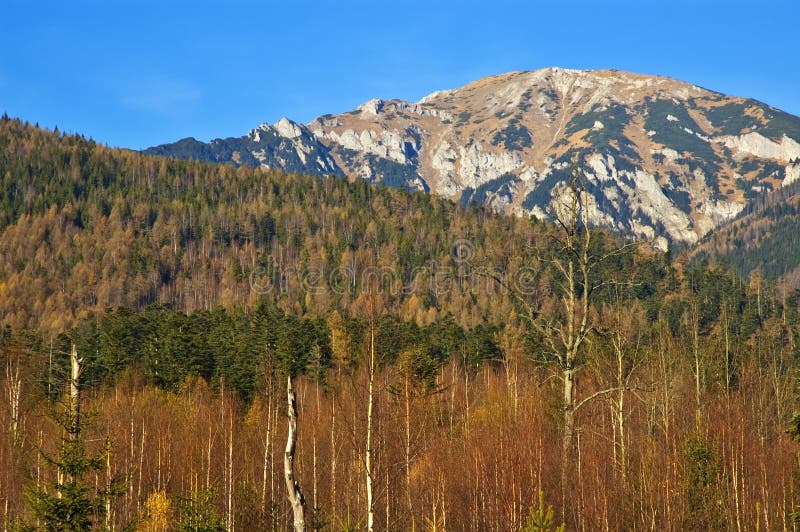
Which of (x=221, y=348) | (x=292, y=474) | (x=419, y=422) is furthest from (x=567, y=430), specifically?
(x=221, y=348)

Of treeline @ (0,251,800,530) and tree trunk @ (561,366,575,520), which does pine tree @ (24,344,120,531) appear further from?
tree trunk @ (561,366,575,520)

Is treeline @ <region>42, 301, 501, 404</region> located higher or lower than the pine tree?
higher

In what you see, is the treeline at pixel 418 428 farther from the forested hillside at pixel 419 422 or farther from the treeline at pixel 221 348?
the treeline at pixel 221 348

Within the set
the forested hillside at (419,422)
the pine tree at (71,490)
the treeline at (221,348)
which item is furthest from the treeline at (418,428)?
the pine tree at (71,490)

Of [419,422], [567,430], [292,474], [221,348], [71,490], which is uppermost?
[221,348]

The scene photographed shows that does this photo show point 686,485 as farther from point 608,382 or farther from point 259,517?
point 259,517

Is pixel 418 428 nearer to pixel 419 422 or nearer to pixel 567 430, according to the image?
pixel 419 422

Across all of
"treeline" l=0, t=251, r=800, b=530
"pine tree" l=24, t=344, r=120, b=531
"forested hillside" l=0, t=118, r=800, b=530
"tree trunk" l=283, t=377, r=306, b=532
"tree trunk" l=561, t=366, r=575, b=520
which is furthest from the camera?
"treeline" l=0, t=251, r=800, b=530

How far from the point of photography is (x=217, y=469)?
152 feet

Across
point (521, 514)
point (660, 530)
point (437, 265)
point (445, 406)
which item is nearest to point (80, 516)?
point (521, 514)

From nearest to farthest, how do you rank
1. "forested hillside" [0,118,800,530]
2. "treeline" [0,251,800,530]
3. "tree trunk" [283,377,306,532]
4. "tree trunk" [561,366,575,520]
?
"tree trunk" [283,377,306,532] < "tree trunk" [561,366,575,520] < "forested hillside" [0,118,800,530] < "treeline" [0,251,800,530]

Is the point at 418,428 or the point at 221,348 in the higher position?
the point at 221,348

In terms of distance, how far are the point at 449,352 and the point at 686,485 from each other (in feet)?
218

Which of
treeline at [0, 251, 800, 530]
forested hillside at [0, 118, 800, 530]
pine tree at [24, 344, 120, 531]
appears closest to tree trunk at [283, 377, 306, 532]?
treeline at [0, 251, 800, 530]
